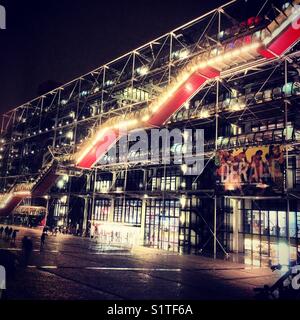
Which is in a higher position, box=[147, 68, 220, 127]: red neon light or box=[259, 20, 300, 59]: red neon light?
box=[259, 20, 300, 59]: red neon light

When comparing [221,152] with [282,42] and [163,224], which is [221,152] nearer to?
[282,42]

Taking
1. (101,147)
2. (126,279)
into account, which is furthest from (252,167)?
(101,147)

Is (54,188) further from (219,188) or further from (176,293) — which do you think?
(176,293)

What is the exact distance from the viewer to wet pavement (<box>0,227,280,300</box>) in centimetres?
926

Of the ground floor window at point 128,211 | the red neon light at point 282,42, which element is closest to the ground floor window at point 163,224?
the ground floor window at point 128,211

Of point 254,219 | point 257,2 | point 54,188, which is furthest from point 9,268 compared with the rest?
point 54,188

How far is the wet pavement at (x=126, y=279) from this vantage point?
926cm

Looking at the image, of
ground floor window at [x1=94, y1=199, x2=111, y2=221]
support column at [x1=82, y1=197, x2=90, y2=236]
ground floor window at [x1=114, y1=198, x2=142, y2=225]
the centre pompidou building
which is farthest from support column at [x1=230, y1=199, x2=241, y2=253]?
support column at [x1=82, y1=197, x2=90, y2=236]

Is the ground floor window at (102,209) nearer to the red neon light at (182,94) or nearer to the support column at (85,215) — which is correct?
the support column at (85,215)

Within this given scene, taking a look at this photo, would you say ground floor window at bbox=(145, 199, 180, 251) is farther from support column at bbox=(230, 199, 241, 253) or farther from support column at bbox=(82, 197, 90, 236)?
support column at bbox=(82, 197, 90, 236)

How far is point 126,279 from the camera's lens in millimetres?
11586
